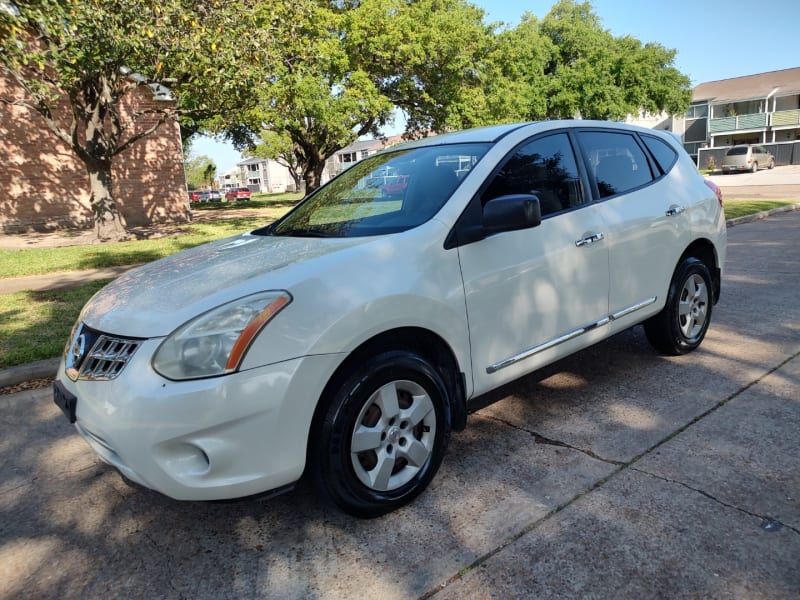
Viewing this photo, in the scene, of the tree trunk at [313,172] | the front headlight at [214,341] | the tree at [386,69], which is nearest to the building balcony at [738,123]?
the tree at [386,69]

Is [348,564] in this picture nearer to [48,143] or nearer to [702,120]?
[48,143]

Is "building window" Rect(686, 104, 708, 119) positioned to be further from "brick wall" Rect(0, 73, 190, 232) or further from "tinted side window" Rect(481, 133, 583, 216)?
"tinted side window" Rect(481, 133, 583, 216)

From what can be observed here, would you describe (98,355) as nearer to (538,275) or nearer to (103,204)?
(538,275)

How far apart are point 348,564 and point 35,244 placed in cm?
1564

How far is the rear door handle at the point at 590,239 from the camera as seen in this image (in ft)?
11.4

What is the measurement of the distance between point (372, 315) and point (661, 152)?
10.1ft

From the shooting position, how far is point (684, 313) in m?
4.48

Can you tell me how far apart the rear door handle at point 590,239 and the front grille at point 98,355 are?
7.90ft

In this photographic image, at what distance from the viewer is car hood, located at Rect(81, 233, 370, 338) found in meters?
2.40

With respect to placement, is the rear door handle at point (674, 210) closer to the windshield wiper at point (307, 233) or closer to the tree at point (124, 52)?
the windshield wiper at point (307, 233)

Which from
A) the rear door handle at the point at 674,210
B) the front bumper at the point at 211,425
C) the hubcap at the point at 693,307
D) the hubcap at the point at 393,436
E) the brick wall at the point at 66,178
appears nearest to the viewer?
the front bumper at the point at 211,425

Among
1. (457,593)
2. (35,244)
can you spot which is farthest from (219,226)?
→ (457,593)

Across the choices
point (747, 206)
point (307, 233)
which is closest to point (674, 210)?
point (307, 233)

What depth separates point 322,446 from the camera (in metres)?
2.41
